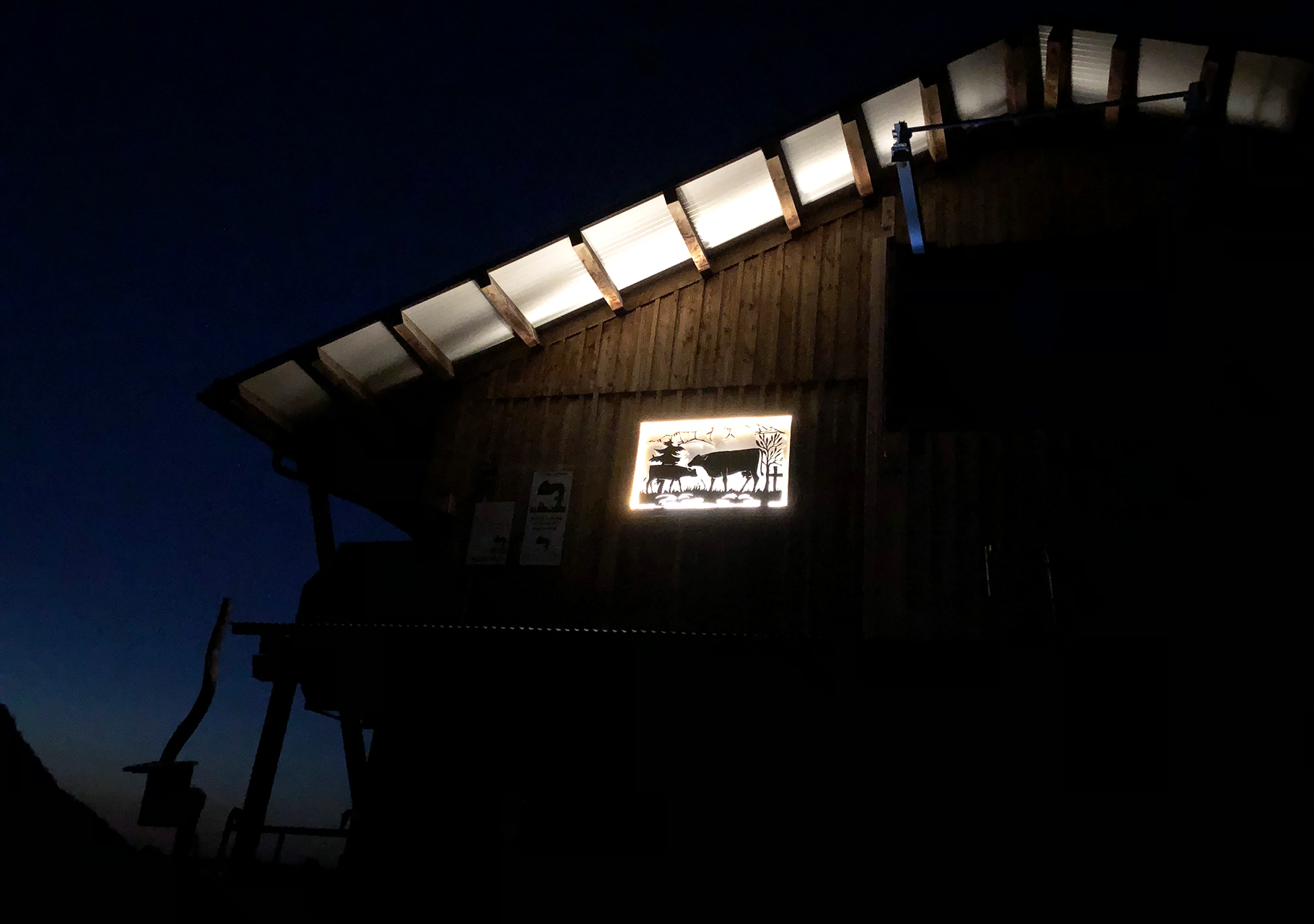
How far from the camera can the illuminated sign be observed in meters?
11.1

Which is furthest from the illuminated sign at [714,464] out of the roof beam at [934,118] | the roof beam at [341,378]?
the roof beam at [934,118]

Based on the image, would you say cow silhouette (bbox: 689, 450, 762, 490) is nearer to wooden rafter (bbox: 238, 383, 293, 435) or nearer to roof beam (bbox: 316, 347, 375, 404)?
roof beam (bbox: 316, 347, 375, 404)

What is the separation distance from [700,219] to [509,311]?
321 centimetres

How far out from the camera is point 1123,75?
10.7 metres

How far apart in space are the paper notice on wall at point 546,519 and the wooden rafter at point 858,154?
242 inches

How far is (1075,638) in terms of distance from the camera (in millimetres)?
6629

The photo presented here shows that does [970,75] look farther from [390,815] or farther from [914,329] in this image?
[390,815]

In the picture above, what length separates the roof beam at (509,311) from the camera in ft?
39.4

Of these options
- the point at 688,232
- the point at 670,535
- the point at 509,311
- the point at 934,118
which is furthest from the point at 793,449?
the point at 934,118

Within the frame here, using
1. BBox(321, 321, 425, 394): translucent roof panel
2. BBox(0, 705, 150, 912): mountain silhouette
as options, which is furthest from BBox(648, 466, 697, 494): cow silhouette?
BBox(0, 705, 150, 912): mountain silhouette

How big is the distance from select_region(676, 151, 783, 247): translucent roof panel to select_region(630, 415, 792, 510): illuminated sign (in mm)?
3064

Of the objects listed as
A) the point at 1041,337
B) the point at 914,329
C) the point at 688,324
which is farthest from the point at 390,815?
the point at 1041,337

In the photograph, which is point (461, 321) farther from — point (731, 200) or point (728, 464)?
point (728, 464)

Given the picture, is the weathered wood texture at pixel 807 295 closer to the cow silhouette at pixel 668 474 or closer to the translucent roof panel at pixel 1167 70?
the translucent roof panel at pixel 1167 70
